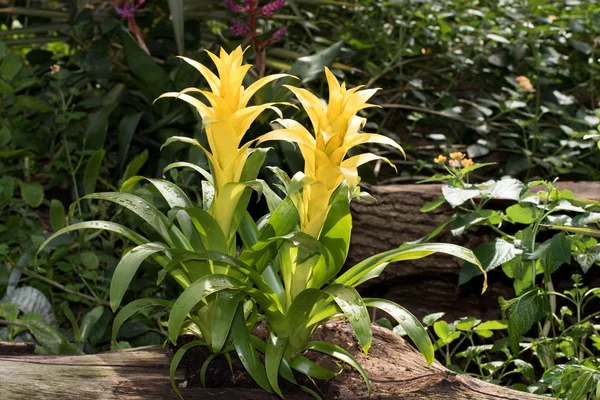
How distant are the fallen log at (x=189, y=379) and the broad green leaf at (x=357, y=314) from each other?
0.22m

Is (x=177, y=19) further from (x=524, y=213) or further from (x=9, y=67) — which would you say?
(x=524, y=213)

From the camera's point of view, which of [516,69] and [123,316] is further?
[516,69]

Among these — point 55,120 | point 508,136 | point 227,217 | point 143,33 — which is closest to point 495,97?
point 508,136

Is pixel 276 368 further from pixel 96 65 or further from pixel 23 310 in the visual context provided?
pixel 96 65

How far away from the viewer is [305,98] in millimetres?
1548

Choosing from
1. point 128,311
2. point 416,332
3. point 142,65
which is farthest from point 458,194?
point 142,65

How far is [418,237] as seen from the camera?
2.75 metres

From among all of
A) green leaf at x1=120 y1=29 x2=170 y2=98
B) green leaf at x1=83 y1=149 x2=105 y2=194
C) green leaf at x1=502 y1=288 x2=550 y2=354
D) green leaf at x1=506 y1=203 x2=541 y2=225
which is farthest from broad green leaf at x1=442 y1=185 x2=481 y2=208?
green leaf at x1=120 y1=29 x2=170 y2=98

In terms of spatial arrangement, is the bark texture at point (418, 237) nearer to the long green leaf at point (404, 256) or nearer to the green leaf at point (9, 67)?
the long green leaf at point (404, 256)

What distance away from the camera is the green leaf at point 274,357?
1.54 meters

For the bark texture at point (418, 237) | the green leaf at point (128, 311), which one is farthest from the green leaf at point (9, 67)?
the green leaf at point (128, 311)

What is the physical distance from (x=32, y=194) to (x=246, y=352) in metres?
1.71

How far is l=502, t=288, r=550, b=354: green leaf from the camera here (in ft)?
6.09

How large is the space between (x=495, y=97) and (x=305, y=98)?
8.10ft
